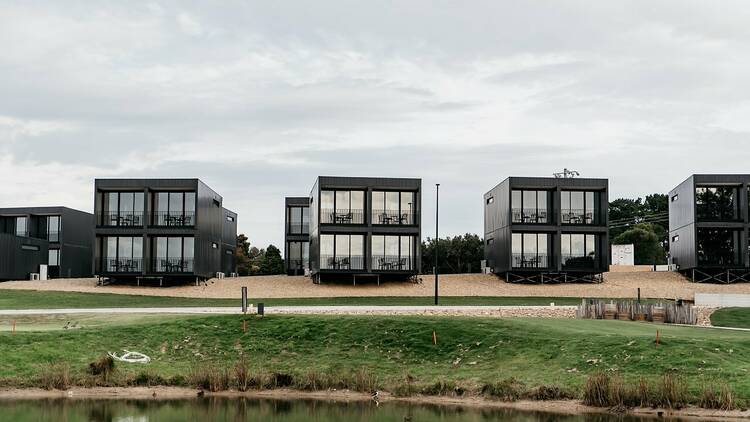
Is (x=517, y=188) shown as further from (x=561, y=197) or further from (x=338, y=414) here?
(x=338, y=414)

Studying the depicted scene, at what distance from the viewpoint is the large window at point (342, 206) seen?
233 feet

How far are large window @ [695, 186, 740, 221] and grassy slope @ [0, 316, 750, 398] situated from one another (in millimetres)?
36678

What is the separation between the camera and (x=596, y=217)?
73375mm

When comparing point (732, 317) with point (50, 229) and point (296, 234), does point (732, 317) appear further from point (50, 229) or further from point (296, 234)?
point (50, 229)

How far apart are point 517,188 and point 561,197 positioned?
3.47 meters

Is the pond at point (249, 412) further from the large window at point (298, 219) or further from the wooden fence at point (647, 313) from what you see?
the large window at point (298, 219)

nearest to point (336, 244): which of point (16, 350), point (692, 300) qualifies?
point (692, 300)

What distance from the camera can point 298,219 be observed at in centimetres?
9269

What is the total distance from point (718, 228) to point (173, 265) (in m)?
42.4

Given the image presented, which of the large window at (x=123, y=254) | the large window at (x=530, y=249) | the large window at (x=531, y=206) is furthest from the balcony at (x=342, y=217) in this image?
the large window at (x=123, y=254)

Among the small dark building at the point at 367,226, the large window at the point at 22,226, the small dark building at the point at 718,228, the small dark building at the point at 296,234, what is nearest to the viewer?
the small dark building at the point at 367,226

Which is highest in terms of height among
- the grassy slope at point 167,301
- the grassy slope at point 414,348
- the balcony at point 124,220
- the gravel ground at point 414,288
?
the balcony at point 124,220

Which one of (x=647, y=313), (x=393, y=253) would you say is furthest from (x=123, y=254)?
(x=647, y=313)

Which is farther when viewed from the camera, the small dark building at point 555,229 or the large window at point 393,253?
the small dark building at point 555,229
